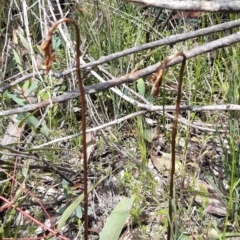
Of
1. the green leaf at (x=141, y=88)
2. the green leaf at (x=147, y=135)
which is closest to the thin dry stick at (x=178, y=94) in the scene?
the green leaf at (x=147, y=135)

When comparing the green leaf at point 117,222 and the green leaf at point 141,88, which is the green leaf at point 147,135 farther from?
the green leaf at point 117,222

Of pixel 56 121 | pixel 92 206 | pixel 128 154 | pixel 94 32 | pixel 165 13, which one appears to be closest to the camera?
pixel 92 206

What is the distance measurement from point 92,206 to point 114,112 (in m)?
0.40

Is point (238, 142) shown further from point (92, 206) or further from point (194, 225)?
point (92, 206)

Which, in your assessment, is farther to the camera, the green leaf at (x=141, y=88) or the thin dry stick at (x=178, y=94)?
the green leaf at (x=141, y=88)

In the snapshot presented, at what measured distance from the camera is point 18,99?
5.20 feet

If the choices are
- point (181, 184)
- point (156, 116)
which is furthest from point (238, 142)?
point (156, 116)

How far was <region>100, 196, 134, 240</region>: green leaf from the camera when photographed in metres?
1.17

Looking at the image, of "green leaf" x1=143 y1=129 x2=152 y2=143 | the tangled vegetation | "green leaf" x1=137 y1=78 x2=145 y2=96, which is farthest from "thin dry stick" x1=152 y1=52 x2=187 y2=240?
"green leaf" x1=137 y1=78 x2=145 y2=96

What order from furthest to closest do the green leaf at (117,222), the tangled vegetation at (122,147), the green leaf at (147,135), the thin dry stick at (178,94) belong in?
the green leaf at (147,135) < the tangled vegetation at (122,147) < the green leaf at (117,222) < the thin dry stick at (178,94)

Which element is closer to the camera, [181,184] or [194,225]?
[194,225]

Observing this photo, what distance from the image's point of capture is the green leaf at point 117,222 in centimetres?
117

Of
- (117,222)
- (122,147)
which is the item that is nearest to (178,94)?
(117,222)

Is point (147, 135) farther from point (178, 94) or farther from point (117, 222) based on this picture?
point (178, 94)
